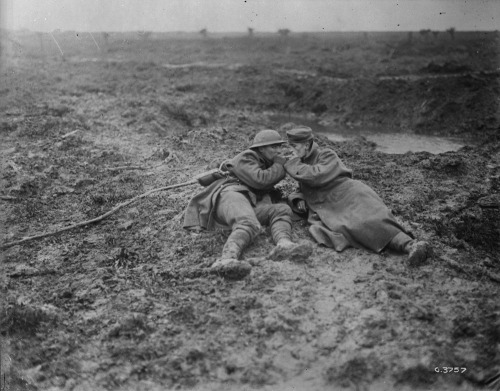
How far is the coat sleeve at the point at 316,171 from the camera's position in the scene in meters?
5.16

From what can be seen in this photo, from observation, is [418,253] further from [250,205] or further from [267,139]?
[267,139]

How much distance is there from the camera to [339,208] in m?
5.21

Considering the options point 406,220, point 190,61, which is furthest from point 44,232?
point 190,61

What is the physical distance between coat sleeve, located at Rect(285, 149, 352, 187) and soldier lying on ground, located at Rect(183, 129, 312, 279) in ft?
0.51

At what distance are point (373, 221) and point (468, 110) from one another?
10.6 meters

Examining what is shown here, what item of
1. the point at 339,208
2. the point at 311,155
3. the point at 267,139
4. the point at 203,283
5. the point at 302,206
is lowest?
the point at 203,283

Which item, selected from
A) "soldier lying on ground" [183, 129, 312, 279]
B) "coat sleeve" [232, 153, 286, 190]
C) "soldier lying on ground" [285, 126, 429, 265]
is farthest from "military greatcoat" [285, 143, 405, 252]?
"soldier lying on ground" [183, 129, 312, 279]

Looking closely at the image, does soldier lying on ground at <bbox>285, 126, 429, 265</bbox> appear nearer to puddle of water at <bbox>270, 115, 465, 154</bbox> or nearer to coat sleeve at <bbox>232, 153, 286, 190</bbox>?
coat sleeve at <bbox>232, 153, 286, 190</bbox>

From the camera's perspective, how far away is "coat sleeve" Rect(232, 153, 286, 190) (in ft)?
17.2

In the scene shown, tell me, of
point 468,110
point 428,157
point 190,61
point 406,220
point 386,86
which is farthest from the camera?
point 190,61

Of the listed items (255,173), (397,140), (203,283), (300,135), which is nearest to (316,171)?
(300,135)

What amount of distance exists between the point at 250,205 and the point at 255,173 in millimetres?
340

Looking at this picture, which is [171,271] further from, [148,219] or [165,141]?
[165,141]

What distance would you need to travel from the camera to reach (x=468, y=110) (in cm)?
1398
